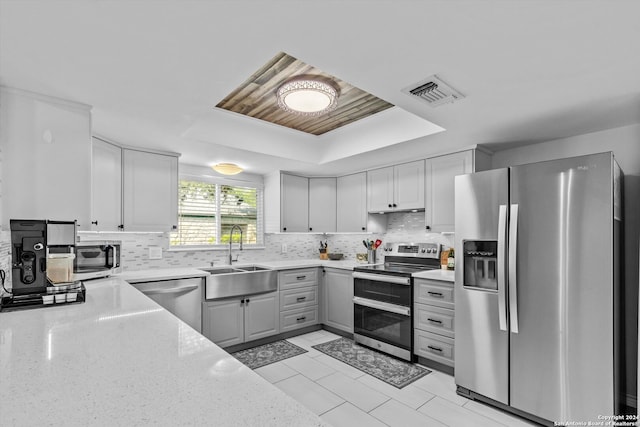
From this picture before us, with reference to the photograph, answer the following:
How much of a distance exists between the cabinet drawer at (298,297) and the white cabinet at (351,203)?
Answer: 3.04 ft

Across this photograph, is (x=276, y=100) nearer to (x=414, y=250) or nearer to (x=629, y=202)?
(x=414, y=250)

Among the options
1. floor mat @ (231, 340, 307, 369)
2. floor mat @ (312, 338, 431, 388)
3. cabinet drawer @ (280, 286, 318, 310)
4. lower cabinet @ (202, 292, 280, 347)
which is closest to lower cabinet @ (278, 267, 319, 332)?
cabinet drawer @ (280, 286, 318, 310)

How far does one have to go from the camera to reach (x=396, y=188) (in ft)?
12.4

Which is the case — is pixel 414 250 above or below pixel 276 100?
below

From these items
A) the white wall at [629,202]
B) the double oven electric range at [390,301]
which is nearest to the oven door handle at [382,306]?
the double oven electric range at [390,301]

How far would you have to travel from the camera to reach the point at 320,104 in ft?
7.73

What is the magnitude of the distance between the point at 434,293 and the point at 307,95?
2.01m

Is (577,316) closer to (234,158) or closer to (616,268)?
(616,268)

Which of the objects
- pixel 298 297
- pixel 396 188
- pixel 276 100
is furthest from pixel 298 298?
pixel 276 100

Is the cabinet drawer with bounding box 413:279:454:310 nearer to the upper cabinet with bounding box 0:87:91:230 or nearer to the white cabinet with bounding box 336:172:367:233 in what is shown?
the white cabinet with bounding box 336:172:367:233

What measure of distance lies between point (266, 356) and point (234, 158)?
209 cm

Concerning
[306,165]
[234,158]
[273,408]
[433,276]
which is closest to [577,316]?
[433,276]

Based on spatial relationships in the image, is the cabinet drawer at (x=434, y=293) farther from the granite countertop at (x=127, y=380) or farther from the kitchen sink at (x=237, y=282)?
the granite countertop at (x=127, y=380)

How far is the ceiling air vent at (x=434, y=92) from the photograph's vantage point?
186 centimetres
